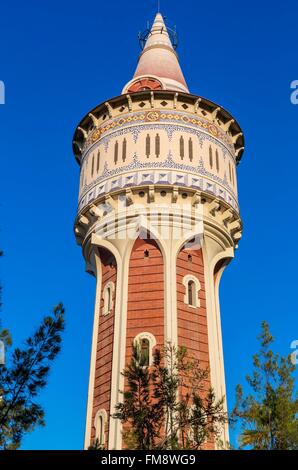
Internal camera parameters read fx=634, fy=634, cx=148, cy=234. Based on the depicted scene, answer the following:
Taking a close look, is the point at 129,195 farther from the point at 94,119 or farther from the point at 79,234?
the point at 94,119

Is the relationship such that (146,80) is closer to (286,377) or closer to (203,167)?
(203,167)

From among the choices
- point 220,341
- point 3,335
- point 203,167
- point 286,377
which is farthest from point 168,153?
point 3,335

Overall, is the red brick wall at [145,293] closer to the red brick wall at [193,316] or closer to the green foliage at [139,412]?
the red brick wall at [193,316]

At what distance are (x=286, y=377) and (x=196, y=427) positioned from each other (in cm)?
236

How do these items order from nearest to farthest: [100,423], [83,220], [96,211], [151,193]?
[100,423] < [151,193] < [96,211] < [83,220]

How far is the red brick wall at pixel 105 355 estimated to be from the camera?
18.3 meters

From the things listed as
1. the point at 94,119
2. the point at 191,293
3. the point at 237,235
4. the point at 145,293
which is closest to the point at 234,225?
the point at 237,235

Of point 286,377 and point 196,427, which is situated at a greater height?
point 286,377

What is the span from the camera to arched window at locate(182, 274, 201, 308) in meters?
19.4

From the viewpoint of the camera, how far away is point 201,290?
1989cm

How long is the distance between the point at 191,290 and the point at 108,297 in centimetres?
269

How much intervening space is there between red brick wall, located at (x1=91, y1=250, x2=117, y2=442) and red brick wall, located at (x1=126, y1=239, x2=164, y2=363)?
0.71m

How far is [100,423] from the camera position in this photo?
1814 centimetres

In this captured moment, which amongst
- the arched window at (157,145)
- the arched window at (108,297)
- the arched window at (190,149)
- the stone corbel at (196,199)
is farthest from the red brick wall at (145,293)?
the arched window at (190,149)
